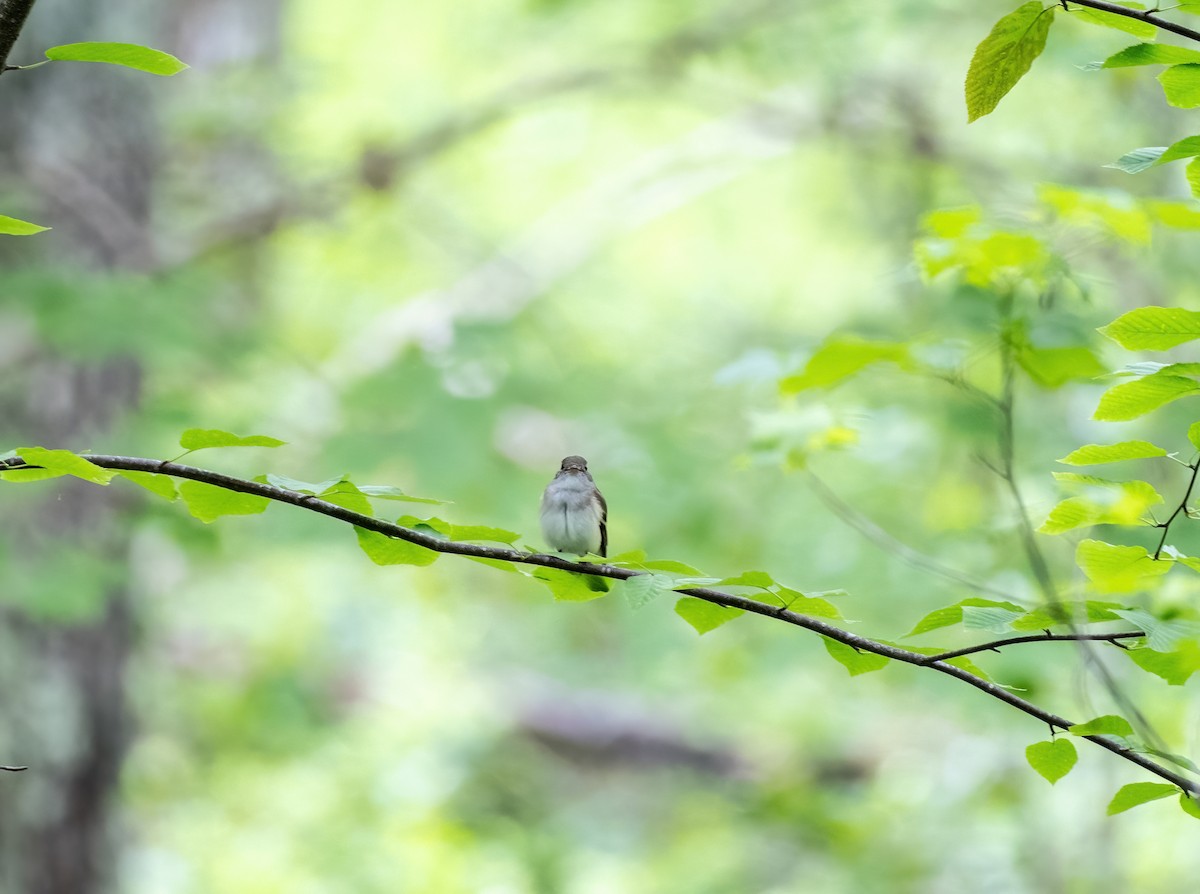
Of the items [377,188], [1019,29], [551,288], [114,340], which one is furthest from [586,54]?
[1019,29]

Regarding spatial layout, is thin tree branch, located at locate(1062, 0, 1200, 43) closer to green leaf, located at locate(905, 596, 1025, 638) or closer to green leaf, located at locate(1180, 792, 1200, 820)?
green leaf, located at locate(905, 596, 1025, 638)

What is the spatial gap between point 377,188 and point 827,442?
412 centimetres

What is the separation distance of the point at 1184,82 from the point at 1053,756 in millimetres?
799

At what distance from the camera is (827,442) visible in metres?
3.10

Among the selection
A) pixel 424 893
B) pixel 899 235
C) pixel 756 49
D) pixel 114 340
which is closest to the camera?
pixel 114 340

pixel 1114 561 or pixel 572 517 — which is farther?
pixel 572 517

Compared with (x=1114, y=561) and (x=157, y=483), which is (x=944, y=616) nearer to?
(x=1114, y=561)

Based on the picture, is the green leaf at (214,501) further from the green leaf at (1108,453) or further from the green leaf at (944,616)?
the green leaf at (1108,453)

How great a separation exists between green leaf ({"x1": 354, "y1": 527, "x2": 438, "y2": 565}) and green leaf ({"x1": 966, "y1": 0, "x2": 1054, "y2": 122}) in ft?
2.70

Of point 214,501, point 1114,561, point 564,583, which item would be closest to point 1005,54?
point 1114,561

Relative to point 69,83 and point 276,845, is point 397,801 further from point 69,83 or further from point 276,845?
point 69,83

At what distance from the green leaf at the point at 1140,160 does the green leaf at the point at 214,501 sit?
3.58 feet

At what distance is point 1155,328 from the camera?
133 centimetres

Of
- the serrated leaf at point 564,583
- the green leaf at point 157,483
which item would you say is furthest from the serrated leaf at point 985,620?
the green leaf at point 157,483
